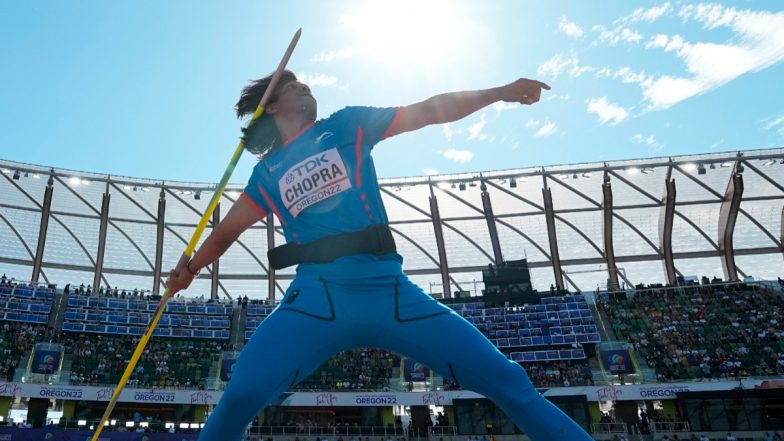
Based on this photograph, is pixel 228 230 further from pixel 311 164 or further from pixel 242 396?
pixel 242 396

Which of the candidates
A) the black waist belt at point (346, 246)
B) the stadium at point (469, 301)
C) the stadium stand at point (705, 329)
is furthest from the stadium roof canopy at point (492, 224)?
the black waist belt at point (346, 246)

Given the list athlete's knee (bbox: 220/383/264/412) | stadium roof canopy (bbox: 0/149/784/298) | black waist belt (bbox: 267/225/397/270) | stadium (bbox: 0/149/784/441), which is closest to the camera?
athlete's knee (bbox: 220/383/264/412)

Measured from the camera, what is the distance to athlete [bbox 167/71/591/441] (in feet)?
10.4

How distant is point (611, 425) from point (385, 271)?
100 feet

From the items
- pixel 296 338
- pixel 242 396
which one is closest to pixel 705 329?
pixel 296 338

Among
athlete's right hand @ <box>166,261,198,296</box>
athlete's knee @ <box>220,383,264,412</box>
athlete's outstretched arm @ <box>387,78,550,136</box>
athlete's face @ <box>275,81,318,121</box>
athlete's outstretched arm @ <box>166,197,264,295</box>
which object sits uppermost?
athlete's face @ <box>275,81,318,121</box>

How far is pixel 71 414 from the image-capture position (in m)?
32.0

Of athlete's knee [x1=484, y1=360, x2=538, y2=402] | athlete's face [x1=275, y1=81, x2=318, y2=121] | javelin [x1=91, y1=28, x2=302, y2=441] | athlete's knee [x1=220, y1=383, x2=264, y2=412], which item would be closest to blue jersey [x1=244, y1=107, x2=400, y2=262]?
athlete's face [x1=275, y1=81, x2=318, y2=121]

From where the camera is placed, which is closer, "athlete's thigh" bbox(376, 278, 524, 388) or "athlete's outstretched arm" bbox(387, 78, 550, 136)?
"athlete's thigh" bbox(376, 278, 524, 388)

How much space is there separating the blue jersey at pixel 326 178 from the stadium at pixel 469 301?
27.6 meters

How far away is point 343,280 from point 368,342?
42 centimetres

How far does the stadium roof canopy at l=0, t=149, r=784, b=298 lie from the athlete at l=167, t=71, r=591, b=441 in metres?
42.1

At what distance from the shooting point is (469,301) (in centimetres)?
4284

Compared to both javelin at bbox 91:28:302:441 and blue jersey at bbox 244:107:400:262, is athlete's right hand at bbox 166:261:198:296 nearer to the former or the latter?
javelin at bbox 91:28:302:441
